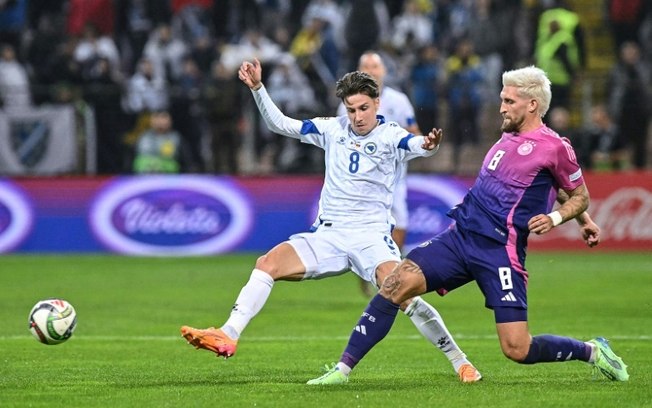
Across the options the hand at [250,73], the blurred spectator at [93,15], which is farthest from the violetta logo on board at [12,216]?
the hand at [250,73]

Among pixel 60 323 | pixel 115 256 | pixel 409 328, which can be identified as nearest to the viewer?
pixel 60 323

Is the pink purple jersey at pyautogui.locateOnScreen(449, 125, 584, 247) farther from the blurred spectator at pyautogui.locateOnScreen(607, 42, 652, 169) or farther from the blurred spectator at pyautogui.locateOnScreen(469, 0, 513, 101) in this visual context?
the blurred spectator at pyautogui.locateOnScreen(469, 0, 513, 101)

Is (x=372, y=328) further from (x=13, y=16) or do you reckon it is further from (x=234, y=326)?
(x=13, y=16)

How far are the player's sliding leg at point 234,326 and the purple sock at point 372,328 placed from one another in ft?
2.23

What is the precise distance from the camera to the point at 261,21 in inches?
931

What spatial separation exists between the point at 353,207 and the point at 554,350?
1853mm

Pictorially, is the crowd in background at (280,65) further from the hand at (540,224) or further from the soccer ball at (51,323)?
the hand at (540,224)

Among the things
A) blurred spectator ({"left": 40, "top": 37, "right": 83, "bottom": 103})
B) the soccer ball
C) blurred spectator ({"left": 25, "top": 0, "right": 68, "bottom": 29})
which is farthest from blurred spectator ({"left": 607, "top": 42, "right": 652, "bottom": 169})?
the soccer ball

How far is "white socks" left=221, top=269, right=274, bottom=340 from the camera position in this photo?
8.83 meters

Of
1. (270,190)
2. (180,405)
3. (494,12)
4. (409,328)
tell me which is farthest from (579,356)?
(494,12)

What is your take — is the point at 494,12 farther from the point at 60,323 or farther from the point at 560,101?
the point at 60,323

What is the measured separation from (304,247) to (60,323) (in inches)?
70.2

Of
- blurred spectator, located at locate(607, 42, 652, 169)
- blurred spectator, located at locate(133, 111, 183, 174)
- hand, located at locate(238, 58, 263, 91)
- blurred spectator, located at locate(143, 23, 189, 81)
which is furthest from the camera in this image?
blurred spectator, located at locate(143, 23, 189, 81)

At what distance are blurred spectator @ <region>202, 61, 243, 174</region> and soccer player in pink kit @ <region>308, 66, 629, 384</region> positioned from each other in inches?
491
